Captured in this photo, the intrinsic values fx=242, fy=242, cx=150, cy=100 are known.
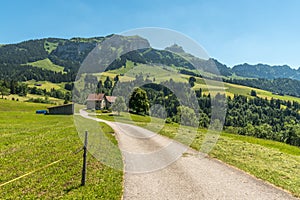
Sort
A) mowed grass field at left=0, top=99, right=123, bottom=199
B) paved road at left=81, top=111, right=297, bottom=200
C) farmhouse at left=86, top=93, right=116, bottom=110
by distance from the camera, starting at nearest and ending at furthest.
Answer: mowed grass field at left=0, top=99, right=123, bottom=199, paved road at left=81, top=111, right=297, bottom=200, farmhouse at left=86, top=93, right=116, bottom=110

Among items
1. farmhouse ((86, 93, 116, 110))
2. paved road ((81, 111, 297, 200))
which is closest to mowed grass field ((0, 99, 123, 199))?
paved road ((81, 111, 297, 200))

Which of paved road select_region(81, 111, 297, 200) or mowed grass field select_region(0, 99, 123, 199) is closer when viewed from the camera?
mowed grass field select_region(0, 99, 123, 199)

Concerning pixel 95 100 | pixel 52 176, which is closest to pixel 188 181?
pixel 52 176

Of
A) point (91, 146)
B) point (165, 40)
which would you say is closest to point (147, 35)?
point (165, 40)

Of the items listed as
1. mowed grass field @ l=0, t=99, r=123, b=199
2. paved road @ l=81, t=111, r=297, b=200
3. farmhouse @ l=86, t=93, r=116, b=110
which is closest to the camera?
mowed grass field @ l=0, t=99, r=123, b=199

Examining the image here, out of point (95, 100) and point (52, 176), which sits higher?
point (95, 100)

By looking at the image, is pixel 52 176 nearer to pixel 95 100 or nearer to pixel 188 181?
pixel 188 181

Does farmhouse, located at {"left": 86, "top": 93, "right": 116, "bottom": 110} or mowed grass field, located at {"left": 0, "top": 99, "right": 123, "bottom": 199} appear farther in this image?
farmhouse, located at {"left": 86, "top": 93, "right": 116, "bottom": 110}

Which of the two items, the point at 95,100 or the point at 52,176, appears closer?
the point at 52,176

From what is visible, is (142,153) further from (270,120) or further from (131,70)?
(270,120)

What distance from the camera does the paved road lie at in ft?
36.9

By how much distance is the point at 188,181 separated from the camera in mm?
13078

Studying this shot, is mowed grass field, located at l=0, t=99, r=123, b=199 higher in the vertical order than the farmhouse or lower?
lower

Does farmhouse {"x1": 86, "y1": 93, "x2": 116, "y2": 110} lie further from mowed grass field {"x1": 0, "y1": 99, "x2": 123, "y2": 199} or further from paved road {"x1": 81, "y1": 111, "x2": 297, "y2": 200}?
paved road {"x1": 81, "y1": 111, "x2": 297, "y2": 200}
